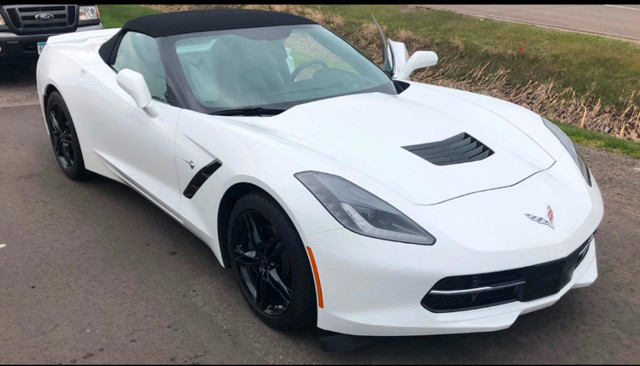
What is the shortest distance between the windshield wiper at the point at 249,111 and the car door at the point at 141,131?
29cm

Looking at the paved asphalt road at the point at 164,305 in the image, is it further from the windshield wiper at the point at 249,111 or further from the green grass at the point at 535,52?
the green grass at the point at 535,52

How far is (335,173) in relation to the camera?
2758mm

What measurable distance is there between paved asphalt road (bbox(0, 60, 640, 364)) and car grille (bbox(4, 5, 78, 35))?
3.99 metres

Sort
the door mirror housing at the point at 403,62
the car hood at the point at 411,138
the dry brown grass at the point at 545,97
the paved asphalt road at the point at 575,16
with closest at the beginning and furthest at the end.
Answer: the car hood at the point at 411,138 < the door mirror housing at the point at 403,62 < the dry brown grass at the point at 545,97 < the paved asphalt road at the point at 575,16

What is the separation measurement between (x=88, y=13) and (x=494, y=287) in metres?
7.71

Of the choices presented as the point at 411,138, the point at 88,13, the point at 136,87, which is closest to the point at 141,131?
the point at 136,87

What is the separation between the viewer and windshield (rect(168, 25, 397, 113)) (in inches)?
141

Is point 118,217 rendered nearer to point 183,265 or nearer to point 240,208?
point 183,265

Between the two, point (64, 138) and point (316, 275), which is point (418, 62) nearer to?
point (316, 275)

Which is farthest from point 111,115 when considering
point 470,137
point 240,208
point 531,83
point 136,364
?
point 531,83

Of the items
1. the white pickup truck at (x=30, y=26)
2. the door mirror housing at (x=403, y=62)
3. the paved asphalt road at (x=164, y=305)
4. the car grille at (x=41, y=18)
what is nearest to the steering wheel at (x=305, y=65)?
the door mirror housing at (x=403, y=62)

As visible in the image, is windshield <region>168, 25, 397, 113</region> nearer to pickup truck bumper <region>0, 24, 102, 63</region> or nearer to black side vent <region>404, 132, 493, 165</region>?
black side vent <region>404, 132, 493, 165</region>

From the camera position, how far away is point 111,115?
4.04 meters

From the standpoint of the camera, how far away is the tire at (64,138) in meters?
4.66
